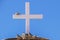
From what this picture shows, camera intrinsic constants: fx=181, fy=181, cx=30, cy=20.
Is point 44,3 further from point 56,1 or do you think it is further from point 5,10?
point 5,10

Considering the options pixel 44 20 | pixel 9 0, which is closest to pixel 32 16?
pixel 44 20

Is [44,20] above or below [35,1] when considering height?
below

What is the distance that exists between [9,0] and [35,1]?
19 centimetres

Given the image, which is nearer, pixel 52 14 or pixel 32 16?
pixel 32 16

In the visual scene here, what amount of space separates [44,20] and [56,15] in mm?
96

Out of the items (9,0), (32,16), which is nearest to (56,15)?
(32,16)

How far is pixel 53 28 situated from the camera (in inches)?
50.6

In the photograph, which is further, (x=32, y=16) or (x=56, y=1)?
(x=56, y=1)

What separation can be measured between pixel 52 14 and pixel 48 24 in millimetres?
79

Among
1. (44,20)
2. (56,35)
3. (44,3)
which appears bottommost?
(56,35)

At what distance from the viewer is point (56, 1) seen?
4.32 feet

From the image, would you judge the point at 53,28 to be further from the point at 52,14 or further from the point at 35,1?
Answer: the point at 35,1

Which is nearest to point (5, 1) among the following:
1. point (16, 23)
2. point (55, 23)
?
point (16, 23)

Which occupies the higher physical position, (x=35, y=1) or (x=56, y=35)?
(x=35, y=1)
